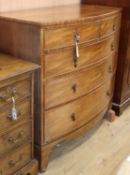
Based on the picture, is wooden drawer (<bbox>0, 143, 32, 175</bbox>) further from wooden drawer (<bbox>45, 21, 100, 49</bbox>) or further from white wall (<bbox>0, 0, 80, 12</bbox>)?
white wall (<bbox>0, 0, 80, 12</bbox>)

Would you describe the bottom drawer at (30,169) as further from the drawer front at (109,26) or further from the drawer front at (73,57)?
the drawer front at (109,26)

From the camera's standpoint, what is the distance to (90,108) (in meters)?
1.98

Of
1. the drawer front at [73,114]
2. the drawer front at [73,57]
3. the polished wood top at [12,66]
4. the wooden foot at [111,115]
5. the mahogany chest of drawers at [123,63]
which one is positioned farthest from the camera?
the wooden foot at [111,115]

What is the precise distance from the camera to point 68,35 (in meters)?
1.56

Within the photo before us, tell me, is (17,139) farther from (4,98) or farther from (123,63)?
(123,63)

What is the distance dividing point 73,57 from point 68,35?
6.0 inches

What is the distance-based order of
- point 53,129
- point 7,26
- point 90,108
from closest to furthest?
point 7,26
point 53,129
point 90,108

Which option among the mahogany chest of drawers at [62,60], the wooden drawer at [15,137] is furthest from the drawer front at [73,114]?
the wooden drawer at [15,137]

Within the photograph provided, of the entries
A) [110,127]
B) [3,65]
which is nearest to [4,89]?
[3,65]

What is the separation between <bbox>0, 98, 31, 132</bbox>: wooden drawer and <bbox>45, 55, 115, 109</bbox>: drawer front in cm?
14

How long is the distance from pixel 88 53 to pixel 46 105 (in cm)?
45

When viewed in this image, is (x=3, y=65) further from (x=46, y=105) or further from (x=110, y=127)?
(x=110, y=127)

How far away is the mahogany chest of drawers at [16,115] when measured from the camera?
133 centimetres

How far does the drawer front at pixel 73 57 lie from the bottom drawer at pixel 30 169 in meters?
0.57
